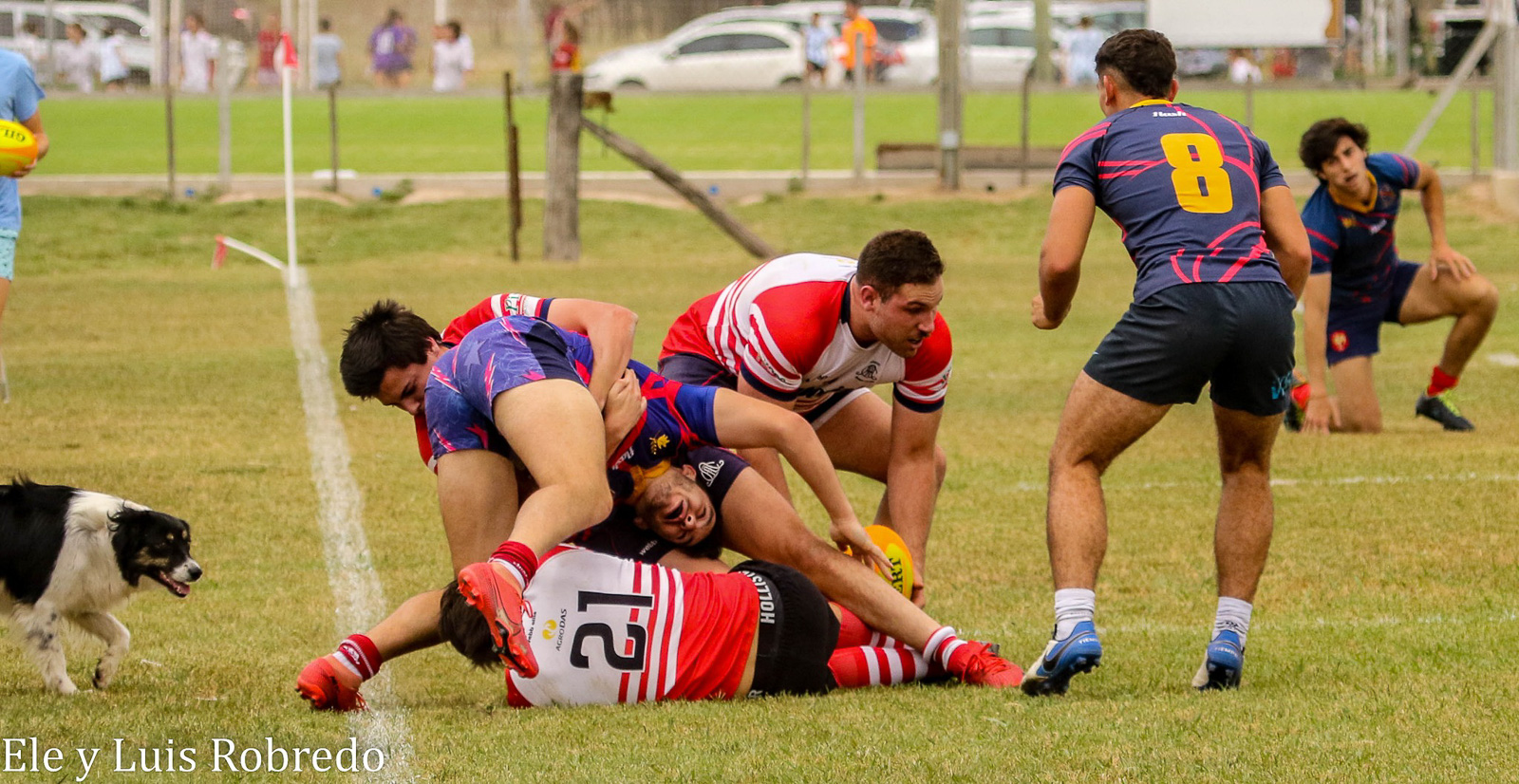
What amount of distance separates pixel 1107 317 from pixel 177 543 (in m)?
11.3

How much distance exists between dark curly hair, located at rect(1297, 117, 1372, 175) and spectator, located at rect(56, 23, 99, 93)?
26987 millimetres

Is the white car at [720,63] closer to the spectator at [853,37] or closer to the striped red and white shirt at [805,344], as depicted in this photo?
the spectator at [853,37]

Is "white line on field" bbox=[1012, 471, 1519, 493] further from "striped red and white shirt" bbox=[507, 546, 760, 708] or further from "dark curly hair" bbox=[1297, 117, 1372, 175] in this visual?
"striped red and white shirt" bbox=[507, 546, 760, 708]

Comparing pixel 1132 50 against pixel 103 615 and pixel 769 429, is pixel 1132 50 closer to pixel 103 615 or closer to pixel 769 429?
pixel 769 429

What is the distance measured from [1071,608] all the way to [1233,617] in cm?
54

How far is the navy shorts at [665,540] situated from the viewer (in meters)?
5.57

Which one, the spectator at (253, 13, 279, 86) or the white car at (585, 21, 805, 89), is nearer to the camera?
A: the white car at (585, 21, 805, 89)

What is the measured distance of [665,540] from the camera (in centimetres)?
563

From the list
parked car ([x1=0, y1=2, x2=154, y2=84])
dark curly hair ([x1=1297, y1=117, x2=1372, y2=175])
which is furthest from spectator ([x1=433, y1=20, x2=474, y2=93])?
dark curly hair ([x1=1297, y1=117, x2=1372, y2=175])

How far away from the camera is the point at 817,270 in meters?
6.04

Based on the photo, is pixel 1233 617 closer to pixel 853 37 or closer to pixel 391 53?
pixel 853 37

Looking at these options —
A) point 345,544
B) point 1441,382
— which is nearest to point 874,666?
point 345,544

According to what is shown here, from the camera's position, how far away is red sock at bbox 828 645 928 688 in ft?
17.3

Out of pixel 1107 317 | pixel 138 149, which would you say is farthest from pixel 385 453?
pixel 138 149
